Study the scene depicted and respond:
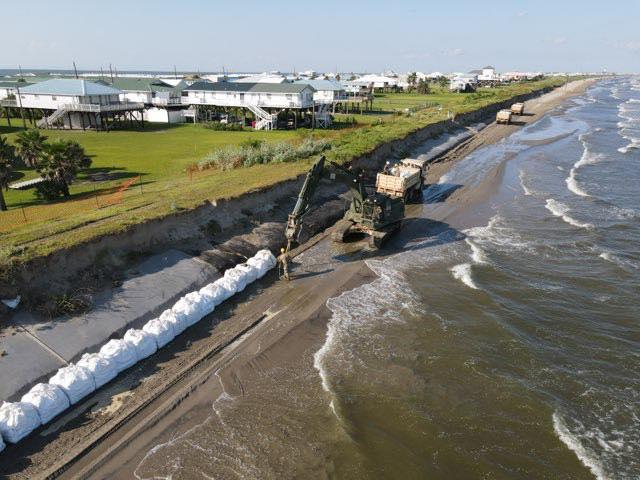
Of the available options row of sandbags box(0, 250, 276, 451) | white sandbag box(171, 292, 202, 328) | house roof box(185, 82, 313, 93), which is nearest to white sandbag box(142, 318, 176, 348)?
row of sandbags box(0, 250, 276, 451)

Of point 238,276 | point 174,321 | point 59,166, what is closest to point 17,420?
point 174,321

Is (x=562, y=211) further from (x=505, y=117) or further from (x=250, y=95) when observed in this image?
(x=505, y=117)

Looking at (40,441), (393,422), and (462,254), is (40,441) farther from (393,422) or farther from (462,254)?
(462,254)

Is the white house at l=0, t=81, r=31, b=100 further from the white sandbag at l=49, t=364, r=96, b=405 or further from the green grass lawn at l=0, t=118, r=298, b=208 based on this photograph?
the white sandbag at l=49, t=364, r=96, b=405

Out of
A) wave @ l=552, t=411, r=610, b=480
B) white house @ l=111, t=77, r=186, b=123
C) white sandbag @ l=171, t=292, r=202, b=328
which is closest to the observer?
wave @ l=552, t=411, r=610, b=480

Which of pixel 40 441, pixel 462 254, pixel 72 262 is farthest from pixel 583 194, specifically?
pixel 40 441
